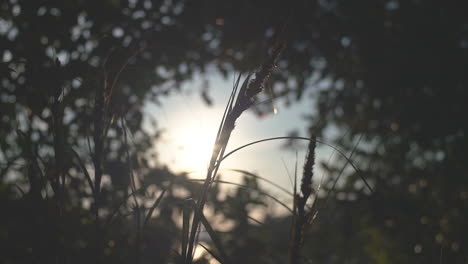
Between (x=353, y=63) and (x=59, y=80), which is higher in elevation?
(x=353, y=63)

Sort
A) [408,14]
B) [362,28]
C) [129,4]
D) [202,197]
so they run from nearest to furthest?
[202,197]
[129,4]
[362,28]
[408,14]

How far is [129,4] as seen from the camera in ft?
7.61

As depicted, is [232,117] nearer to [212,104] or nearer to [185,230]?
[185,230]

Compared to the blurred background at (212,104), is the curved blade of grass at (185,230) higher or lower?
lower

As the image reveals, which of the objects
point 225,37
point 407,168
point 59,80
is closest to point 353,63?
point 225,37

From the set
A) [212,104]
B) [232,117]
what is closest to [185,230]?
[232,117]

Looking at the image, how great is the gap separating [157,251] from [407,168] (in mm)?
4036

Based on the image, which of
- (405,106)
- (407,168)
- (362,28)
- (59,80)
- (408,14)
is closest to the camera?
(59,80)

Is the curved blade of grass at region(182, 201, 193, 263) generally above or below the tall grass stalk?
below

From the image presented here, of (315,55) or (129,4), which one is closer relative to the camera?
(129,4)

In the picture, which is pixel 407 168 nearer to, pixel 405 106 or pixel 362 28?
pixel 405 106

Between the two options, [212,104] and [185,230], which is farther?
[212,104]

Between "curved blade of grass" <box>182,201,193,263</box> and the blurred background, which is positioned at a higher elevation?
the blurred background

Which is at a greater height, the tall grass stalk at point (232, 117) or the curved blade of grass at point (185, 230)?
the tall grass stalk at point (232, 117)
